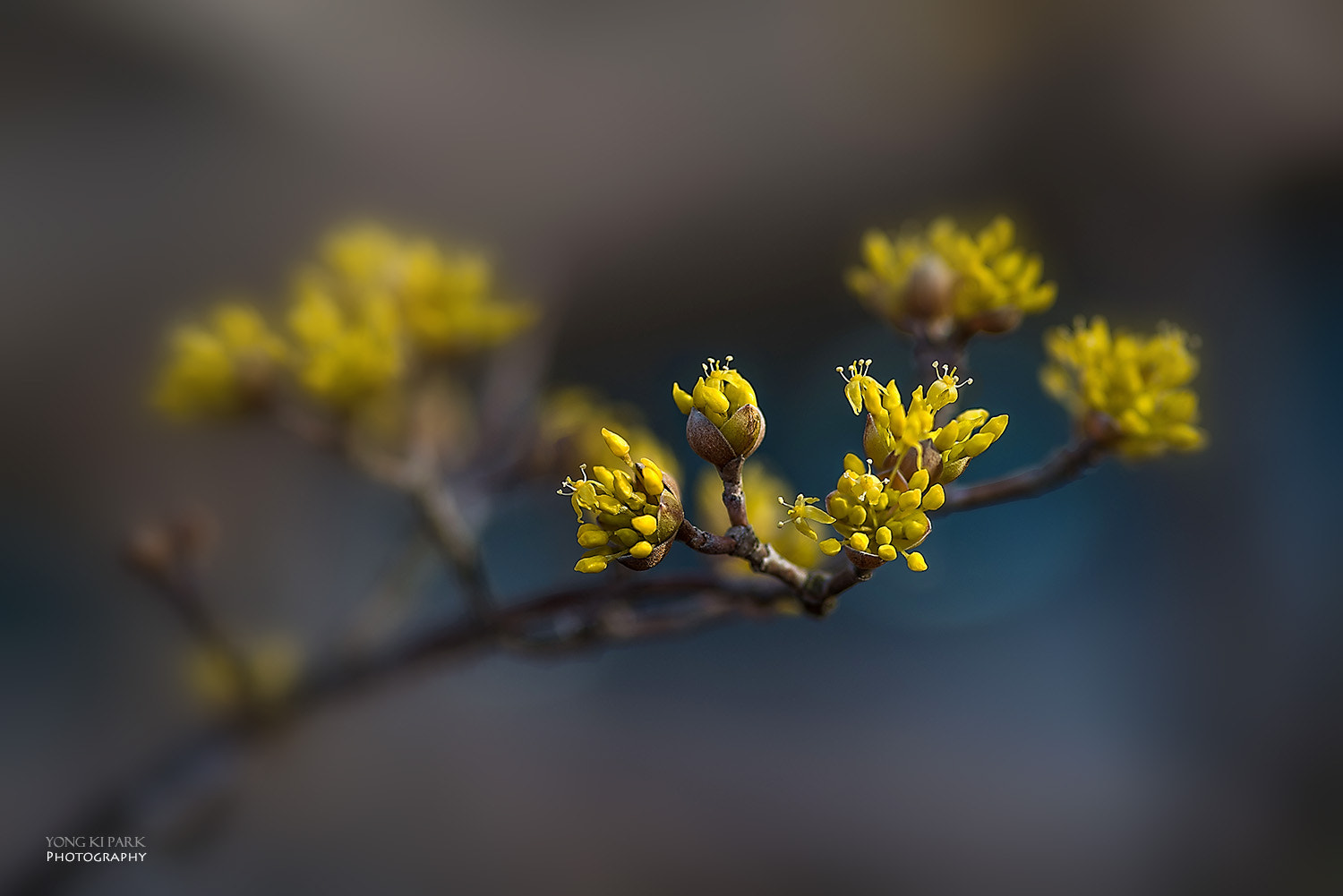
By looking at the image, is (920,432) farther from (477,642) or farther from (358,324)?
(358,324)

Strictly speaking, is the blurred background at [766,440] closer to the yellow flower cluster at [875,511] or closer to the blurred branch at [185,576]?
the blurred branch at [185,576]

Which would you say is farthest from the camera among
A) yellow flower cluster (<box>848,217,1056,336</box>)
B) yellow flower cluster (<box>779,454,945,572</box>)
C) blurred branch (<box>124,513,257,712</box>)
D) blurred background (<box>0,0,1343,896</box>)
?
blurred background (<box>0,0,1343,896</box>)

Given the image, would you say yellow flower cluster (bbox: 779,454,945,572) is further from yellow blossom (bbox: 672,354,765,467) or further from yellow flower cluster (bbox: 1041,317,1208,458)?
yellow flower cluster (bbox: 1041,317,1208,458)

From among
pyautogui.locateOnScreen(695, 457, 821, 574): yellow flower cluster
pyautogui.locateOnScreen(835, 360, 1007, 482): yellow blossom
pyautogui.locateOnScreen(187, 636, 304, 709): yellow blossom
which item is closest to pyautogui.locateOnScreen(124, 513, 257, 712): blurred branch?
pyautogui.locateOnScreen(187, 636, 304, 709): yellow blossom

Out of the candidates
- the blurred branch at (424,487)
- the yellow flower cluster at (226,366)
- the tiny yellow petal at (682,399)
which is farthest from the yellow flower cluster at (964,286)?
the yellow flower cluster at (226,366)

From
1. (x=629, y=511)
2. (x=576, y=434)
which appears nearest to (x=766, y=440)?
(x=576, y=434)

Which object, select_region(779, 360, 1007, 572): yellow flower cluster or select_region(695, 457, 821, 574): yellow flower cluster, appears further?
select_region(695, 457, 821, 574): yellow flower cluster

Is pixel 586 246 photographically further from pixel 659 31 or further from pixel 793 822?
pixel 793 822

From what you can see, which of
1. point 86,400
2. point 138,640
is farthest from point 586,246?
point 138,640
